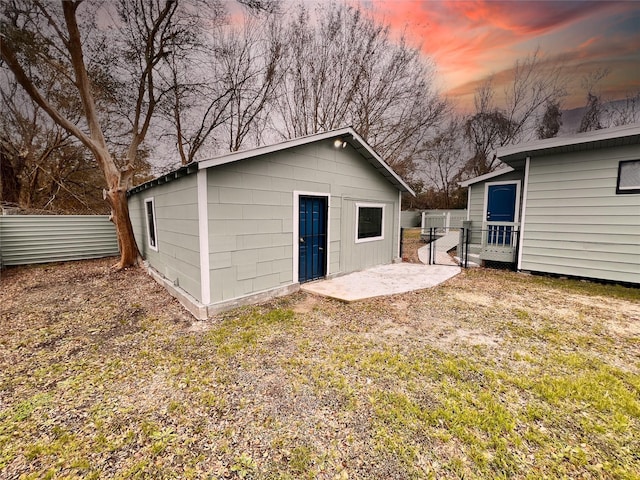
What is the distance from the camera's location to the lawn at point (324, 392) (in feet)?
5.85

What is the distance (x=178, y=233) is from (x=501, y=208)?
9.53 m

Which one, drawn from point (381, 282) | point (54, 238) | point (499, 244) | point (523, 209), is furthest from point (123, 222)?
point (499, 244)

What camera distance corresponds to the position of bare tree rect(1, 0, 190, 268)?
6.38m

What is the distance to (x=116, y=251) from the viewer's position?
10.1 metres

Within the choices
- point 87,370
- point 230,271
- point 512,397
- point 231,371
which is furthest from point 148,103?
point 512,397

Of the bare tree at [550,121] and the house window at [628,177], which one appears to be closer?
the house window at [628,177]

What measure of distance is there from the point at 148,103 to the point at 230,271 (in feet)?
30.6

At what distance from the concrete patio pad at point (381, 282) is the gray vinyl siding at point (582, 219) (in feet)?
7.24

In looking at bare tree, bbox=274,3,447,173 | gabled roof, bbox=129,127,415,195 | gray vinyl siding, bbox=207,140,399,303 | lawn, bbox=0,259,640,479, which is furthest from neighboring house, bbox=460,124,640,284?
bare tree, bbox=274,3,447,173

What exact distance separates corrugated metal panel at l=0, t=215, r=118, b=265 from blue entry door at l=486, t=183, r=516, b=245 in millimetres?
13898

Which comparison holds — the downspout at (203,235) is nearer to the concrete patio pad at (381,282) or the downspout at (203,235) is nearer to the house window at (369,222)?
the concrete patio pad at (381,282)

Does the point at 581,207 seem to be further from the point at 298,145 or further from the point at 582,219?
the point at 298,145

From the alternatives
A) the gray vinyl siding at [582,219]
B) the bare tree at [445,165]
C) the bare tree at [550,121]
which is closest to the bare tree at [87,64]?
the gray vinyl siding at [582,219]

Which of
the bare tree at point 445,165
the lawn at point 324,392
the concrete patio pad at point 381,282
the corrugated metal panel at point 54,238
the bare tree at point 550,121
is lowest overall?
the lawn at point 324,392
